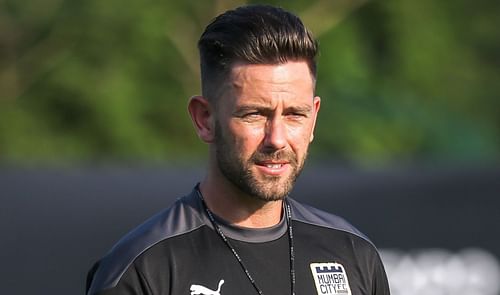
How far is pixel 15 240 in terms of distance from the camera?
5484 millimetres

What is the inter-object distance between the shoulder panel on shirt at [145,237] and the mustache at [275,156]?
0.84 ft

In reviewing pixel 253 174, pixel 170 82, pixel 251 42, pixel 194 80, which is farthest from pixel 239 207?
Result: pixel 194 80

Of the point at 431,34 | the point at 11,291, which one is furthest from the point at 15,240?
the point at 431,34

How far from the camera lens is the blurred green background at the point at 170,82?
9562 mm

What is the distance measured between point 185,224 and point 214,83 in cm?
37

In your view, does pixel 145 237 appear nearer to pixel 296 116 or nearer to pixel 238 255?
pixel 238 255

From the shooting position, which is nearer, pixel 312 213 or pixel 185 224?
pixel 185 224

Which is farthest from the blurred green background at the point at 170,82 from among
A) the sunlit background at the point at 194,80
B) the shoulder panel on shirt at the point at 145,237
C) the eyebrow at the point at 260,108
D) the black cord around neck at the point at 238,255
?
the eyebrow at the point at 260,108

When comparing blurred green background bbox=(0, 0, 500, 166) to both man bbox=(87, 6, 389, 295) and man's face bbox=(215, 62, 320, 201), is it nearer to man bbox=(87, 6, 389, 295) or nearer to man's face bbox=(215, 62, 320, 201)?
man bbox=(87, 6, 389, 295)

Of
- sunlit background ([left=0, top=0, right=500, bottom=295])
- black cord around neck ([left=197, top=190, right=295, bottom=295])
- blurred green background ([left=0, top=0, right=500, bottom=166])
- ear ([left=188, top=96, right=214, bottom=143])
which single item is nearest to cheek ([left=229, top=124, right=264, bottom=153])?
ear ([left=188, top=96, right=214, bottom=143])

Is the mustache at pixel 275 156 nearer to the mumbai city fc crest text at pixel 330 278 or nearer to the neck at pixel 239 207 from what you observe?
the neck at pixel 239 207

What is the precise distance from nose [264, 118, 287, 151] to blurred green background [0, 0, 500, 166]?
6.03 m

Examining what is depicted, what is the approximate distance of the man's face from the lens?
2977 mm

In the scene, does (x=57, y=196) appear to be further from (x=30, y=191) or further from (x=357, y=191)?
(x=357, y=191)
